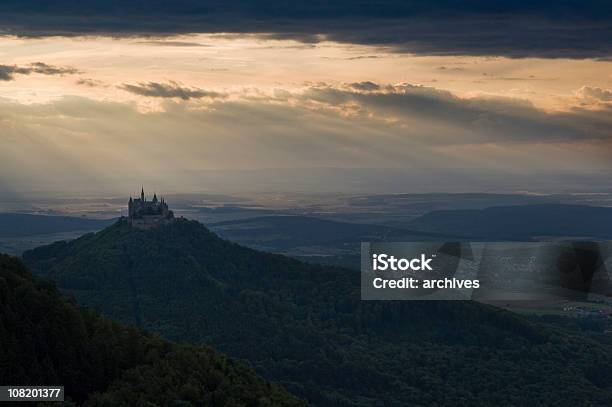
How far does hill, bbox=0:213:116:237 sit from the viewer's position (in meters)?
182

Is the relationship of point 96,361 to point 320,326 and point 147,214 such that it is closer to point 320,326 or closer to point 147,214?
point 320,326

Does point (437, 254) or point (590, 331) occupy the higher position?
point (437, 254)

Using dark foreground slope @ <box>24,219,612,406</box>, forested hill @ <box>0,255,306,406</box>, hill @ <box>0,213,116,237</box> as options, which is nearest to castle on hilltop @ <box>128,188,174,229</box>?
dark foreground slope @ <box>24,219,612,406</box>

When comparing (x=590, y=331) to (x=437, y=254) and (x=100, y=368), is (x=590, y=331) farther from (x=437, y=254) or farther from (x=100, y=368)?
(x=100, y=368)

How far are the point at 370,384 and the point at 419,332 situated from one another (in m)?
15.5

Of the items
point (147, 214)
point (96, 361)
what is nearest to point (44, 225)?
point (147, 214)

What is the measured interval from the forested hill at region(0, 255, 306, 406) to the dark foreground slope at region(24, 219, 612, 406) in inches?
806

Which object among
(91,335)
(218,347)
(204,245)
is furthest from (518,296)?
(91,335)

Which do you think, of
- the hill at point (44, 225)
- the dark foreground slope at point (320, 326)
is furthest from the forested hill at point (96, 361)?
the hill at point (44, 225)

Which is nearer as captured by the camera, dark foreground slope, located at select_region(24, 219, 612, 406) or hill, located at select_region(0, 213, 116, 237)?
dark foreground slope, located at select_region(24, 219, 612, 406)

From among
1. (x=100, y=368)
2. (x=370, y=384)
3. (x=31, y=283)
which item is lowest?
(x=370, y=384)

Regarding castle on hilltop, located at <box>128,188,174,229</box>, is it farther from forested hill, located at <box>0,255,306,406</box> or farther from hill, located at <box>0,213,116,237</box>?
hill, located at <box>0,213,116,237</box>

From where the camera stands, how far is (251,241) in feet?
586

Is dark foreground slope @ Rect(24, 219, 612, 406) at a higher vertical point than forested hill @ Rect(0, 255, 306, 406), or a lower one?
lower
